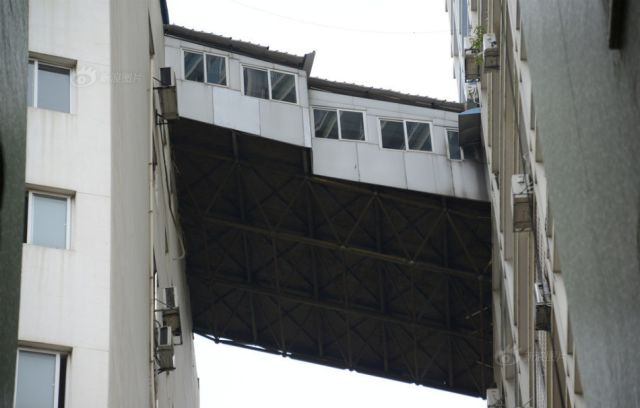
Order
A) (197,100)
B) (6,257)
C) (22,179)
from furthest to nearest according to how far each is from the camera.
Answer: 1. (197,100)
2. (22,179)
3. (6,257)

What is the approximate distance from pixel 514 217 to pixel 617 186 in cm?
1623

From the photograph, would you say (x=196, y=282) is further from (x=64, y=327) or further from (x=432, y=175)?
(x=64, y=327)

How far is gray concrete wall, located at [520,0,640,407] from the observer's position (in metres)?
8.76

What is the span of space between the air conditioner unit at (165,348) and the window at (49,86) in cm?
721

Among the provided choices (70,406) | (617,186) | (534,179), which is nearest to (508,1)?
(534,179)

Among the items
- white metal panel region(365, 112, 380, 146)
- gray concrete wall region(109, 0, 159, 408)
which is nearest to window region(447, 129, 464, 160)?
white metal panel region(365, 112, 380, 146)

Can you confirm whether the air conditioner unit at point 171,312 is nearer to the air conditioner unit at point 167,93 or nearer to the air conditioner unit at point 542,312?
the air conditioner unit at point 167,93

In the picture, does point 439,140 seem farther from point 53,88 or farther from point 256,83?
point 53,88

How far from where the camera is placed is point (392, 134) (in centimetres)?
3744

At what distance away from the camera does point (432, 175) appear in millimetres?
36750

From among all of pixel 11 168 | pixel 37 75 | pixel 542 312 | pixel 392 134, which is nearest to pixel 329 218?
pixel 392 134

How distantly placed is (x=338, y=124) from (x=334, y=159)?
1.18m

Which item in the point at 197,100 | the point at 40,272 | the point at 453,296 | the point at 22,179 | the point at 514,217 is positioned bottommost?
the point at 22,179

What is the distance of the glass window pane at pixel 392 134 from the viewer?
3719 centimetres
